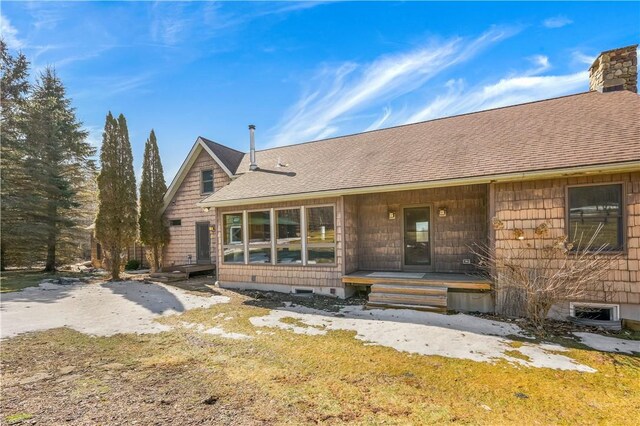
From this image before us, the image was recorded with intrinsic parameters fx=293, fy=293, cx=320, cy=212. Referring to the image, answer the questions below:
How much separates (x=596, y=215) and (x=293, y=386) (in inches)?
266

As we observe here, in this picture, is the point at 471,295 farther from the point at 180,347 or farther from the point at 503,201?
the point at 180,347

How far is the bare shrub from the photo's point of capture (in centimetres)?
575

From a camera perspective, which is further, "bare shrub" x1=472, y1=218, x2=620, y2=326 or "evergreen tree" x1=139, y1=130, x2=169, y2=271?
"evergreen tree" x1=139, y1=130, x2=169, y2=271

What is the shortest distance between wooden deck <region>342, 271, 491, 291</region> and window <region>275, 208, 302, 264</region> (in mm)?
1795

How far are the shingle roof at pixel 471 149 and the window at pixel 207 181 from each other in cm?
300

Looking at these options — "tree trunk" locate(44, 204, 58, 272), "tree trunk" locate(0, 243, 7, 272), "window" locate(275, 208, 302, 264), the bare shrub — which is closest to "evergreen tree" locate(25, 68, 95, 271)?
"tree trunk" locate(44, 204, 58, 272)

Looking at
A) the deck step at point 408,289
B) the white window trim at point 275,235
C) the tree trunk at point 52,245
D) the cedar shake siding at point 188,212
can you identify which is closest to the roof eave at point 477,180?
the white window trim at point 275,235

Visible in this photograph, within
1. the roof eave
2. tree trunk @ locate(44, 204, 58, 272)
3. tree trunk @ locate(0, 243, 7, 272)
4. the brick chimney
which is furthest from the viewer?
tree trunk @ locate(0, 243, 7, 272)

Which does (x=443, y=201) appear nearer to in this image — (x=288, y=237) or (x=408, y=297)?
(x=408, y=297)

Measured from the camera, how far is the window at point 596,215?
5.86 meters

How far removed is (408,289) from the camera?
7.38 m

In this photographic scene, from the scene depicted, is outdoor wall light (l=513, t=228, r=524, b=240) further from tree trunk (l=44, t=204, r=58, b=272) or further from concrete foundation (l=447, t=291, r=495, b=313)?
tree trunk (l=44, t=204, r=58, b=272)

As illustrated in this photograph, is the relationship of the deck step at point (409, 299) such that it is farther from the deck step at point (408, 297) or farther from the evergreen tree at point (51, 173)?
the evergreen tree at point (51, 173)

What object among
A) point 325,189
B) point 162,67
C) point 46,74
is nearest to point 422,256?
point 325,189
